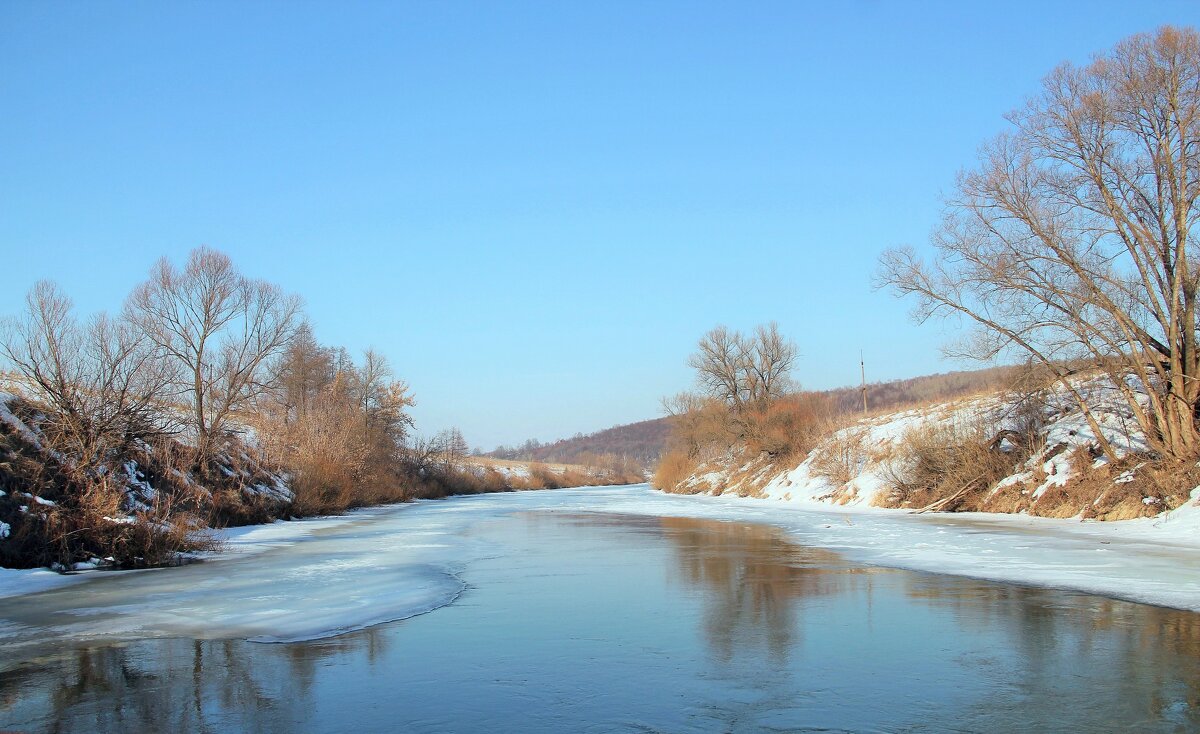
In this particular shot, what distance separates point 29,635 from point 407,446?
58763mm

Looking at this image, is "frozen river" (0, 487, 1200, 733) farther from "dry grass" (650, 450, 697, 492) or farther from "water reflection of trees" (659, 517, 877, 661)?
"dry grass" (650, 450, 697, 492)

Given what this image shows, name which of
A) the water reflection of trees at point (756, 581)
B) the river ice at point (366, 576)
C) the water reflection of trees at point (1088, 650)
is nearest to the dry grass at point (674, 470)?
the river ice at point (366, 576)

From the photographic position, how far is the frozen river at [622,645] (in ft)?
18.3

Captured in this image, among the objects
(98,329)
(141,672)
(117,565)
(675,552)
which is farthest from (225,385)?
(141,672)

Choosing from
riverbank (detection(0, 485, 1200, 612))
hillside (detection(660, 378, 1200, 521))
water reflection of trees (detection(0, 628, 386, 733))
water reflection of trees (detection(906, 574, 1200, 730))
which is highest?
hillside (detection(660, 378, 1200, 521))

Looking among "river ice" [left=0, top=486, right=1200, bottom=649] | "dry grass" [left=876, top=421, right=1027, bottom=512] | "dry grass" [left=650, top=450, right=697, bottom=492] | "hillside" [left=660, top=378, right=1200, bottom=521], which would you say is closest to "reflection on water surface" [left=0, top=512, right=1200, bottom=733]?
"river ice" [left=0, top=486, right=1200, bottom=649]

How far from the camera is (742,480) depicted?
47344mm

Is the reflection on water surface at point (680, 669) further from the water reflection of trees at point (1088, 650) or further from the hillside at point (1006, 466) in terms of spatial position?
the hillside at point (1006, 466)

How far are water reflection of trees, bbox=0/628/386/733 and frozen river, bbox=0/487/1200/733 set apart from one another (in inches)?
1.1

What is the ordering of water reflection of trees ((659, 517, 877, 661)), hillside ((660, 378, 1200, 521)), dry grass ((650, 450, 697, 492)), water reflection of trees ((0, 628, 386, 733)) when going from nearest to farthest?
water reflection of trees ((0, 628, 386, 733)) → water reflection of trees ((659, 517, 877, 661)) → hillside ((660, 378, 1200, 521)) → dry grass ((650, 450, 697, 492))

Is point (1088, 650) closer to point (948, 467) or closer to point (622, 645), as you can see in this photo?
point (622, 645)

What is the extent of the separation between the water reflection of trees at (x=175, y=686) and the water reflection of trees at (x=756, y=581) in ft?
11.8

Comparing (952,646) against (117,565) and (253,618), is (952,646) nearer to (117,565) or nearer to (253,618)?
(253,618)

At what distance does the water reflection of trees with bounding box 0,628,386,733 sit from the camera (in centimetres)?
555
